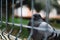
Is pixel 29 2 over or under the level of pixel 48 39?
over

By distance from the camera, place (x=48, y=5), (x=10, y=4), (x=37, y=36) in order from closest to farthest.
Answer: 1. (x=48, y=5)
2. (x=37, y=36)
3. (x=10, y=4)

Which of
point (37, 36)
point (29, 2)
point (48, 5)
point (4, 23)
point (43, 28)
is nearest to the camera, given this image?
point (48, 5)

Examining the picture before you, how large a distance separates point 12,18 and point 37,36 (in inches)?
12.9

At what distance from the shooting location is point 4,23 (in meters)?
2.78

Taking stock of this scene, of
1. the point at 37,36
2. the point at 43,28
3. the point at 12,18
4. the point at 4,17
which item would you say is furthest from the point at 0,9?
the point at 43,28

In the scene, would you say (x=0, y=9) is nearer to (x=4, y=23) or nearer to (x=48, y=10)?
(x=4, y=23)

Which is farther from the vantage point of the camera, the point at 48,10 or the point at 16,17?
the point at 16,17

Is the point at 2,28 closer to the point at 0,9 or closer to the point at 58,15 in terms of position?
the point at 0,9

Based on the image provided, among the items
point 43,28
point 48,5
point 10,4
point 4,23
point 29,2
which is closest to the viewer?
point 48,5

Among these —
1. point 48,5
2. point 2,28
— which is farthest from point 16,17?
point 48,5

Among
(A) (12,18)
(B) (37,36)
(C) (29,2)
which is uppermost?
(C) (29,2)

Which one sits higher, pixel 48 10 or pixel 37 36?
pixel 48 10

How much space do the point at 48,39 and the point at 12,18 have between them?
62 cm

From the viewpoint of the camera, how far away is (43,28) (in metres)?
1.94
